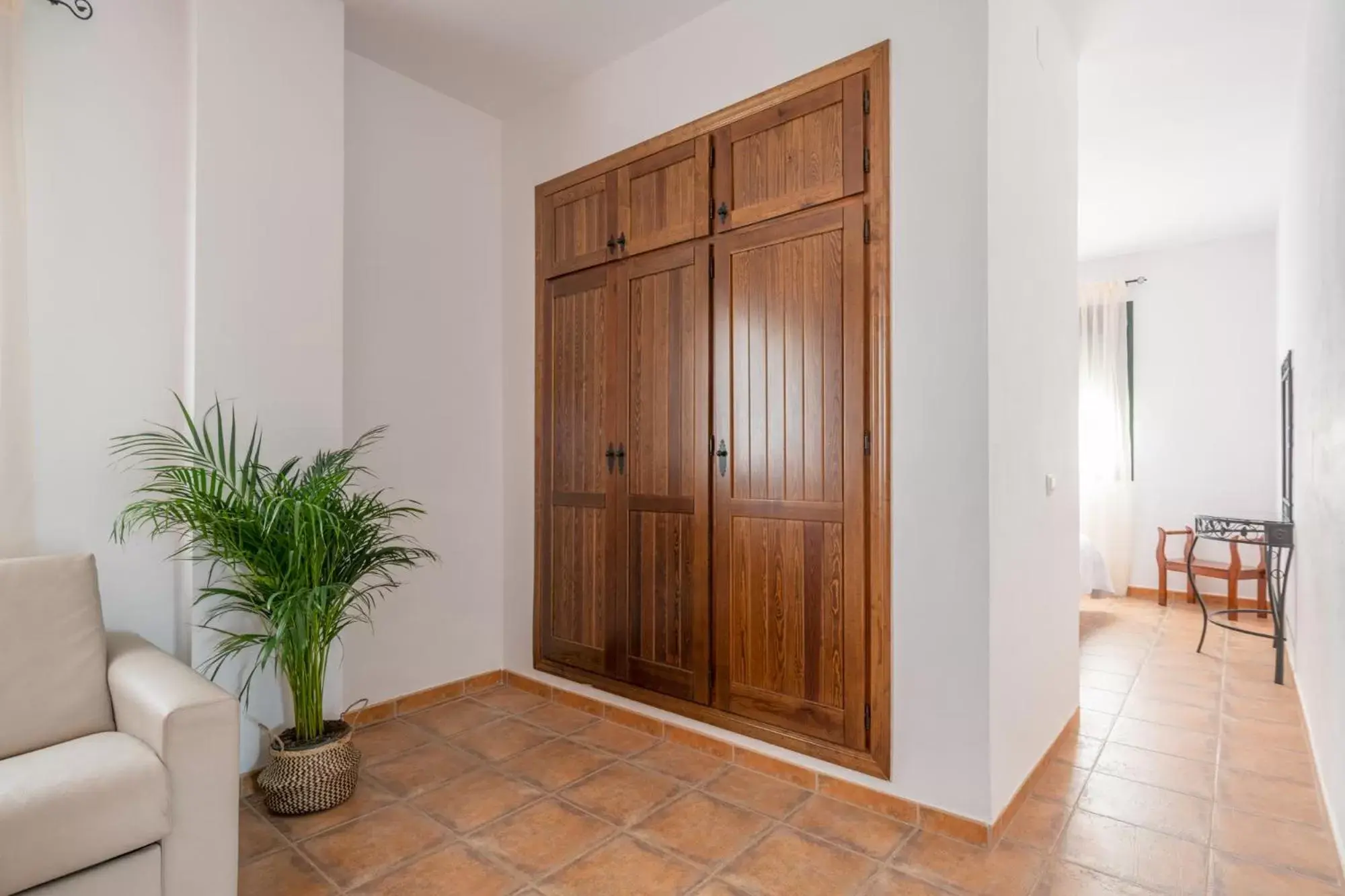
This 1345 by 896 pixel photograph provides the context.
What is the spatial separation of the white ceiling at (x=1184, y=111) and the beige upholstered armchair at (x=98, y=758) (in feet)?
12.3

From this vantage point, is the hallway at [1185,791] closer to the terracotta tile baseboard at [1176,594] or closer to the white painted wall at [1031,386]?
the white painted wall at [1031,386]

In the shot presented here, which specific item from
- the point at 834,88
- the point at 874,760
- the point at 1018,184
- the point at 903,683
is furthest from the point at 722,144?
the point at 874,760

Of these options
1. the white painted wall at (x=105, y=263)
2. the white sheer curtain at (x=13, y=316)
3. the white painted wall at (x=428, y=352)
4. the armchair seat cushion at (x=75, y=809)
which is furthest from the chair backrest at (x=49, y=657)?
the white painted wall at (x=428, y=352)

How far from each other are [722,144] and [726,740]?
2.30 meters

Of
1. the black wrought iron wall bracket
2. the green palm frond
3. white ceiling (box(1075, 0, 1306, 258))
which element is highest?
white ceiling (box(1075, 0, 1306, 258))

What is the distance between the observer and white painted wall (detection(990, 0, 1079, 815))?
220 cm

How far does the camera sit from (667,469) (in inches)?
115

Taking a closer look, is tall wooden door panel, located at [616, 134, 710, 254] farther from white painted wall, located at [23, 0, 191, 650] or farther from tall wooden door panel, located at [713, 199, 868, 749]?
white painted wall, located at [23, 0, 191, 650]

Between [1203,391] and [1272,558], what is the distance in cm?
159

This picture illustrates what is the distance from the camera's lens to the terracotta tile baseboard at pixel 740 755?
7.12ft

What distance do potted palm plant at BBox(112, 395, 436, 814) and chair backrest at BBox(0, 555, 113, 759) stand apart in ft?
0.95

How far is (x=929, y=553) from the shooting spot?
7.28 ft

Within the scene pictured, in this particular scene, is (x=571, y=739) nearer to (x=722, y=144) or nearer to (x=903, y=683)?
(x=903, y=683)

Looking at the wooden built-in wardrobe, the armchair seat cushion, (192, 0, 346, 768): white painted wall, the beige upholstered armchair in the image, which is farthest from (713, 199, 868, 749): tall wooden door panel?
the armchair seat cushion
